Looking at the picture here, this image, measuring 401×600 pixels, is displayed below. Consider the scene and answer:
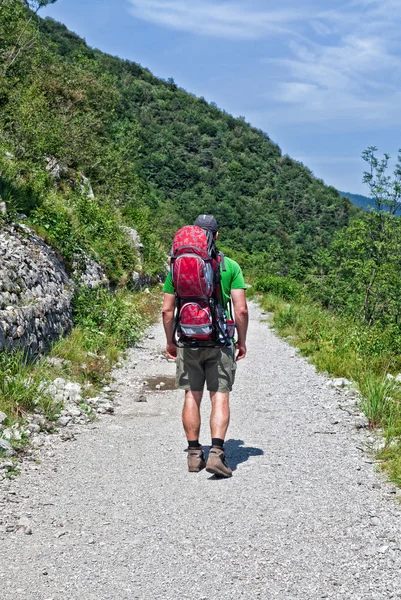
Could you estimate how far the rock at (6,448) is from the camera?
511 centimetres

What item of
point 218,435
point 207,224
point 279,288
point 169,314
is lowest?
point 218,435

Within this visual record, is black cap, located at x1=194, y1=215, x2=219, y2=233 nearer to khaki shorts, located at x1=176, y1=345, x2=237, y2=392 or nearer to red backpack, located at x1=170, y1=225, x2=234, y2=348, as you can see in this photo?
red backpack, located at x1=170, y1=225, x2=234, y2=348

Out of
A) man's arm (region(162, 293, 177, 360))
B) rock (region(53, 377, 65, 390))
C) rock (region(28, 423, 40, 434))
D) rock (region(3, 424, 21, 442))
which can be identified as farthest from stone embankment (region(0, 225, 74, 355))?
man's arm (region(162, 293, 177, 360))

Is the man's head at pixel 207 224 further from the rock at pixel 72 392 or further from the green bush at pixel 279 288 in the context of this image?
the green bush at pixel 279 288

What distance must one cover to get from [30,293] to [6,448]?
134 inches

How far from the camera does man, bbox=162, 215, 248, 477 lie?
4852 mm

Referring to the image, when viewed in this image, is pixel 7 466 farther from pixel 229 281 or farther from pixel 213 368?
pixel 229 281

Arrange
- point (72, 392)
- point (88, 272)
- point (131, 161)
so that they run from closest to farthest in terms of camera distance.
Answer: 1. point (72, 392)
2. point (88, 272)
3. point (131, 161)

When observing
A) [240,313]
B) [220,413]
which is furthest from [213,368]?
[240,313]

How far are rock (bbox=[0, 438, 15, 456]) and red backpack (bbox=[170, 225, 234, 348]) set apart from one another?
1.89 meters

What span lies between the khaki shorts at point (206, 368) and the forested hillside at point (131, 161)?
623cm

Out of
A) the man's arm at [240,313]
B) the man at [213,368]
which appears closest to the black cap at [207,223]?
the man at [213,368]

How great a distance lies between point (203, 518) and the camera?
402 cm

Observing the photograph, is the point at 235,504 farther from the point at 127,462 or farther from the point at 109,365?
the point at 109,365
